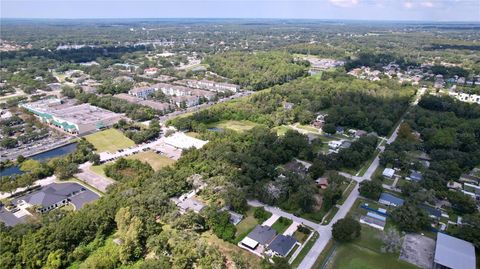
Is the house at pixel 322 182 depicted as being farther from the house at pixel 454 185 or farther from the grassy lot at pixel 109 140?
the grassy lot at pixel 109 140

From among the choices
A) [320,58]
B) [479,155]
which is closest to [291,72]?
[320,58]

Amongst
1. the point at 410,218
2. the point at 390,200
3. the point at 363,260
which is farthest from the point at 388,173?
the point at 363,260

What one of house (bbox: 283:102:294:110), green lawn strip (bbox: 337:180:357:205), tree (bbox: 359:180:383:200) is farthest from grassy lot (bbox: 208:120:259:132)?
tree (bbox: 359:180:383:200)

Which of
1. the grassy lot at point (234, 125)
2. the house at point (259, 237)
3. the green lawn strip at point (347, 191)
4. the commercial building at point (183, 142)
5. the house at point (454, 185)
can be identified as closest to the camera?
the house at point (259, 237)

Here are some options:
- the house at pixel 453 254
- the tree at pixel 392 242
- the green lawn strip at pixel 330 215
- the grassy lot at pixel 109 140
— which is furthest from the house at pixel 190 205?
the house at pixel 453 254

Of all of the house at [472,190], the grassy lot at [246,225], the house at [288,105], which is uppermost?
the house at [288,105]

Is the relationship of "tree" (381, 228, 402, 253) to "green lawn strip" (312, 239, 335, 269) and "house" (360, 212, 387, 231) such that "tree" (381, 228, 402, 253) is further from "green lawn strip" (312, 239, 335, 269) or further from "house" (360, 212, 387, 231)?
"green lawn strip" (312, 239, 335, 269)

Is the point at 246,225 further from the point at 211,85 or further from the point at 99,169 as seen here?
the point at 211,85
